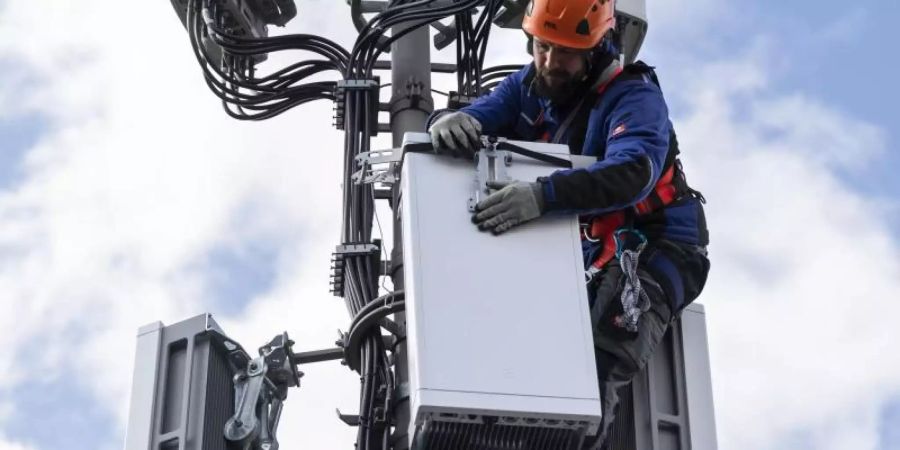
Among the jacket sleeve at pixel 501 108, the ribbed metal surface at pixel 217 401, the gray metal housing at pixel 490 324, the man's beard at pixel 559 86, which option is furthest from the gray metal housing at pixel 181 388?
the man's beard at pixel 559 86

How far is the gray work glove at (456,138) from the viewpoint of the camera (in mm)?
5285

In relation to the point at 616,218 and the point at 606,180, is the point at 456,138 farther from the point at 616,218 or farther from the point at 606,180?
the point at 616,218

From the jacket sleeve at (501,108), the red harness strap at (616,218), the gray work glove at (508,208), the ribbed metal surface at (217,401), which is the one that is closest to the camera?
the gray work glove at (508,208)

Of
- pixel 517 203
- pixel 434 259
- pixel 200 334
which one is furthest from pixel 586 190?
pixel 200 334

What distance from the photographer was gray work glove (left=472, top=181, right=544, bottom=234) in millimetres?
5109

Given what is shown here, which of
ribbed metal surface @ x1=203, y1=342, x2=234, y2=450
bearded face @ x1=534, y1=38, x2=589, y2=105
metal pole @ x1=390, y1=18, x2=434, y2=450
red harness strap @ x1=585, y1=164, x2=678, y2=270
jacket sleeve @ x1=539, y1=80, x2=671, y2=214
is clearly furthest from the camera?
metal pole @ x1=390, y1=18, x2=434, y2=450

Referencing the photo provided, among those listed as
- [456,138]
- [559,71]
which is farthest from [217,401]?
[559,71]

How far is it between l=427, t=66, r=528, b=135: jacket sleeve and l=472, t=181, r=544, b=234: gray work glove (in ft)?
2.72

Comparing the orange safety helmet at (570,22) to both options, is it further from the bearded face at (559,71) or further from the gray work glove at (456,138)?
the gray work glove at (456,138)

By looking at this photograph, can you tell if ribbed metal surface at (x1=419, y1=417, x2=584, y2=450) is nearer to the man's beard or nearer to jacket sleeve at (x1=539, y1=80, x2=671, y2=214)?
jacket sleeve at (x1=539, y1=80, x2=671, y2=214)

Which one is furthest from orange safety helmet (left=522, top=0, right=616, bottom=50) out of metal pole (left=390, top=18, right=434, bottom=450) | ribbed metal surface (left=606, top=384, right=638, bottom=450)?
ribbed metal surface (left=606, top=384, right=638, bottom=450)

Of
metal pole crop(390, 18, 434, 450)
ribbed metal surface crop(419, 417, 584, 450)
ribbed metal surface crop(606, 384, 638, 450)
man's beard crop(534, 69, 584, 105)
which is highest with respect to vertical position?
metal pole crop(390, 18, 434, 450)

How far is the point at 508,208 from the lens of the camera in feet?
16.8

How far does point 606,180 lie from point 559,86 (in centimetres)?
59
